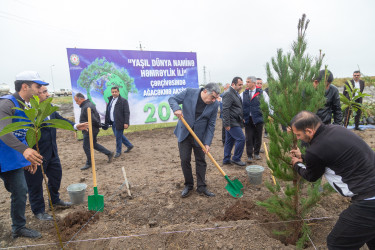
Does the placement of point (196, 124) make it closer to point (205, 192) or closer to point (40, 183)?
point (205, 192)

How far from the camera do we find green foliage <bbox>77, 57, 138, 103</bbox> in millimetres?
8812

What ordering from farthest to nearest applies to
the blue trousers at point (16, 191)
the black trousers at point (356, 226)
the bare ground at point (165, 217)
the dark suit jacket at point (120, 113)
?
the dark suit jacket at point (120, 113) → the blue trousers at point (16, 191) → the bare ground at point (165, 217) → the black trousers at point (356, 226)

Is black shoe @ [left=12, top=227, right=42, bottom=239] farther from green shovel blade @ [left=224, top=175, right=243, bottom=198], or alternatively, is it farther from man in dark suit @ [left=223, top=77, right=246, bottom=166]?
man in dark suit @ [left=223, top=77, right=246, bottom=166]

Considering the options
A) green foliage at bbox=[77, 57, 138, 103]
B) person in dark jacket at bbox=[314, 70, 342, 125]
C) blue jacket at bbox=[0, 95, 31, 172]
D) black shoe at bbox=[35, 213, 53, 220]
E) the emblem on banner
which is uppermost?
the emblem on banner

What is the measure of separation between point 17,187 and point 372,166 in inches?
145

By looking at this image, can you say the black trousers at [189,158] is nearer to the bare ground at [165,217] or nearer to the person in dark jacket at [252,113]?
the bare ground at [165,217]

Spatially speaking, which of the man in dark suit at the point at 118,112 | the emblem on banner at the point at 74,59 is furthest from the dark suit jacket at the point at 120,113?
the emblem on banner at the point at 74,59

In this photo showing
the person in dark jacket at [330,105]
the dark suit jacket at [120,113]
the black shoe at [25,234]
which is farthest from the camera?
the dark suit jacket at [120,113]

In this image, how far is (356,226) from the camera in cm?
174

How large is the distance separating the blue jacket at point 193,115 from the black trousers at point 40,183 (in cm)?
204

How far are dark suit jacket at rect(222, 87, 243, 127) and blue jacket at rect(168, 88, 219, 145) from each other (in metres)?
1.20

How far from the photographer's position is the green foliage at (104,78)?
881 centimetres

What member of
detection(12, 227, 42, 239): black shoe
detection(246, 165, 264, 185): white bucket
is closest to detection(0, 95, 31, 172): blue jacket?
detection(12, 227, 42, 239): black shoe

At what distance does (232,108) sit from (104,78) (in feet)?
20.2
